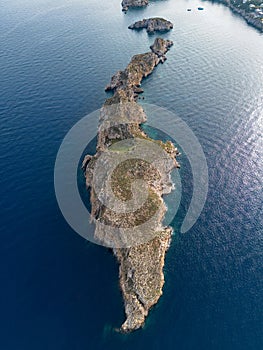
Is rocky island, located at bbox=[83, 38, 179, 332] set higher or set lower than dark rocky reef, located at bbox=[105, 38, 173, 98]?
lower

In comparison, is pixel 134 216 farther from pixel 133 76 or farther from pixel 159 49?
pixel 159 49

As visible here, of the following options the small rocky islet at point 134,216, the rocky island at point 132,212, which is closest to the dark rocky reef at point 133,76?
the small rocky islet at point 134,216

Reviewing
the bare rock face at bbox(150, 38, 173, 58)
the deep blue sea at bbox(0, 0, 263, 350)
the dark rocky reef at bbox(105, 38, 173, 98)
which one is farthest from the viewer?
the bare rock face at bbox(150, 38, 173, 58)

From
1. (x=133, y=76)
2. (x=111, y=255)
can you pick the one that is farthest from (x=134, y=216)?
(x=133, y=76)

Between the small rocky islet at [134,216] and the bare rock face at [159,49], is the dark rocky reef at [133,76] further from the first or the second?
the small rocky islet at [134,216]

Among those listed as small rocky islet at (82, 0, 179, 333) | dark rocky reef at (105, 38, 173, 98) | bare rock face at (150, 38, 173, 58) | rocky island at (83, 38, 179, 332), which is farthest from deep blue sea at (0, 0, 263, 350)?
bare rock face at (150, 38, 173, 58)

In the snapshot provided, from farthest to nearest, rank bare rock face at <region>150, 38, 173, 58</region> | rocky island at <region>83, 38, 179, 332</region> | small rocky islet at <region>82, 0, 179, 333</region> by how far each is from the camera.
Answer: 1. bare rock face at <region>150, 38, 173, 58</region>
2. rocky island at <region>83, 38, 179, 332</region>
3. small rocky islet at <region>82, 0, 179, 333</region>

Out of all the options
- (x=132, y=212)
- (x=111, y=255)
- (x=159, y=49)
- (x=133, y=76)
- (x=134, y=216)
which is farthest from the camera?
(x=159, y=49)

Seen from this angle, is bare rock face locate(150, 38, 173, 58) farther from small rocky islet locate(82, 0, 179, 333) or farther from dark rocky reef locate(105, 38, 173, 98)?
small rocky islet locate(82, 0, 179, 333)
